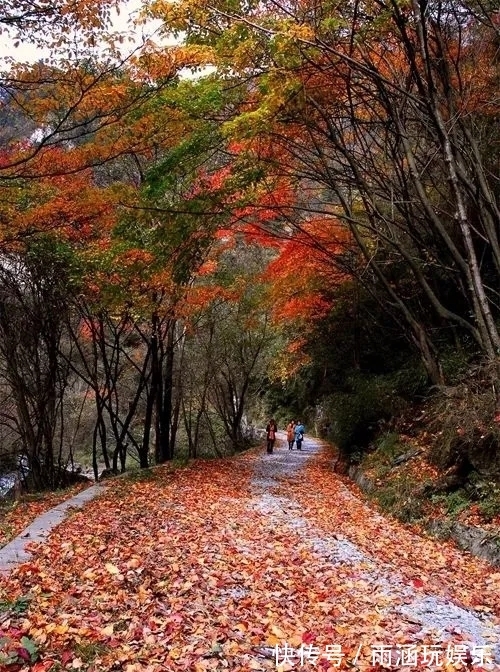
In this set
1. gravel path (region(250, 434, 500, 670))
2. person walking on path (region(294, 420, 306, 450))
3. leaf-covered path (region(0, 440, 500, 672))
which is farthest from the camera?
person walking on path (region(294, 420, 306, 450))

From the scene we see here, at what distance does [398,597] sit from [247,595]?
147cm

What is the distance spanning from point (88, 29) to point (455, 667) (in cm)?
687

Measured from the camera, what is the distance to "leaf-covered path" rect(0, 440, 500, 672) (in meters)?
3.91

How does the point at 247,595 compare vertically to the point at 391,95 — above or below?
below

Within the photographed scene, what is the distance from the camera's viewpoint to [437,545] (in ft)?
26.7

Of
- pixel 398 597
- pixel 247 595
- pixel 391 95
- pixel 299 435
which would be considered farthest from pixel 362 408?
pixel 247 595

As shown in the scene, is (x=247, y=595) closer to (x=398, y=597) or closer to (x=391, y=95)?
(x=398, y=597)

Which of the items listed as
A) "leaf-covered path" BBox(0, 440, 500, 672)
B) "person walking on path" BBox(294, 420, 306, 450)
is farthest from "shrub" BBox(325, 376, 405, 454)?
"person walking on path" BBox(294, 420, 306, 450)

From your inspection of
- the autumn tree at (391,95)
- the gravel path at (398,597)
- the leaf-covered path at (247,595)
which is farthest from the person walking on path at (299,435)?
the leaf-covered path at (247,595)

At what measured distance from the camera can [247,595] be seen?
523 cm

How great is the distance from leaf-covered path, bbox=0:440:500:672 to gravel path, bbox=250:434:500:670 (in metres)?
0.02

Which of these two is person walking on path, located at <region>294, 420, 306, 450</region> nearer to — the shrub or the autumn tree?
the shrub

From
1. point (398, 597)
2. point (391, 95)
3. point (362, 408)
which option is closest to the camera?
point (398, 597)

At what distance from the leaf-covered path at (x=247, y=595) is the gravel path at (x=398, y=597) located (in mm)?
22
